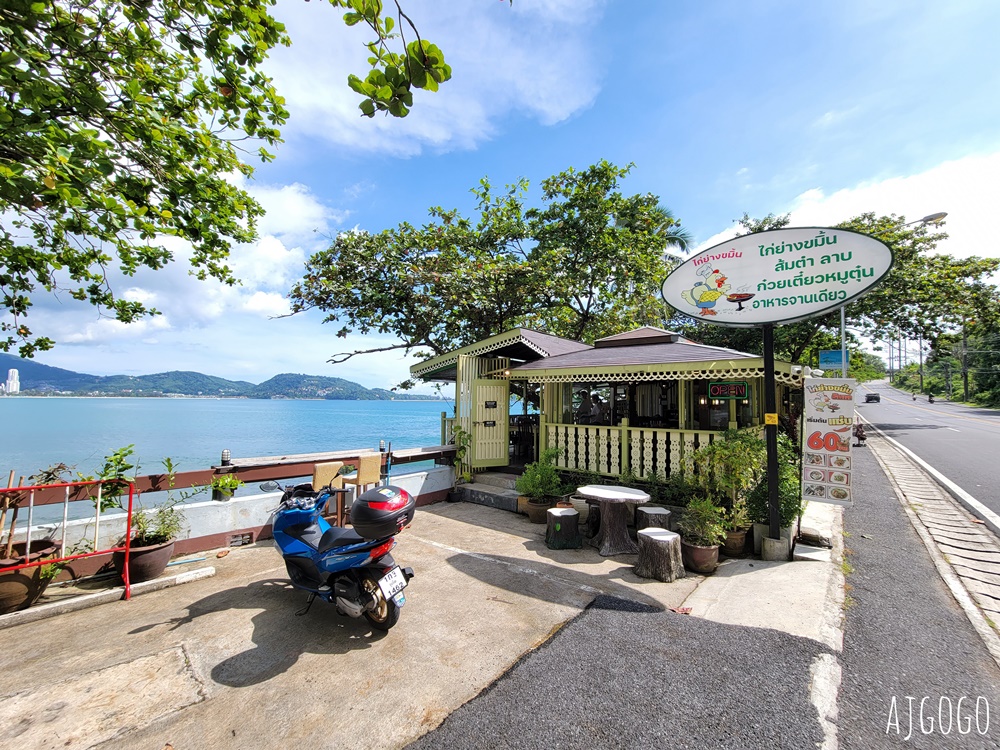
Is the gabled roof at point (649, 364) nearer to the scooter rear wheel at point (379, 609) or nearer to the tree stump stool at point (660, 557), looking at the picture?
the tree stump stool at point (660, 557)

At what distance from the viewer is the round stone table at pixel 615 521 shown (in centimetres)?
544

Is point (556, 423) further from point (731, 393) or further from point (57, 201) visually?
point (57, 201)

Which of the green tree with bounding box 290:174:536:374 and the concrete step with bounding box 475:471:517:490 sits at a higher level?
the green tree with bounding box 290:174:536:374

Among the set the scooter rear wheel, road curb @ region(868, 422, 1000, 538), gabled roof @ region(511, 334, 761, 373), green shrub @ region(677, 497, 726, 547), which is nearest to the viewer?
the scooter rear wheel

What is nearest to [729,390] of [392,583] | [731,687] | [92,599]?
[731,687]

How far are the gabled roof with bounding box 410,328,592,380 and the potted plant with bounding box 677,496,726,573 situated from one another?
186 inches

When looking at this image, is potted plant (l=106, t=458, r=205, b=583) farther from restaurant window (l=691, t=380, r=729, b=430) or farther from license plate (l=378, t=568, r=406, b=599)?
restaurant window (l=691, t=380, r=729, b=430)

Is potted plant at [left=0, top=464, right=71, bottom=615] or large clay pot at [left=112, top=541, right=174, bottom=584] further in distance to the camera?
large clay pot at [left=112, top=541, right=174, bottom=584]

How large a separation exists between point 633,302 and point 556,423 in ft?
34.7

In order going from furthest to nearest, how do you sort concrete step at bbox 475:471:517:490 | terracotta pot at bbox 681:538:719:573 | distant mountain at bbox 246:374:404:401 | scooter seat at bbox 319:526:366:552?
distant mountain at bbox 246:374:404:401, concrete step at bbox 475:471:517:490, terracotta pot at bbox 681:538:719:573, scooter seat at bbox 319:526:366:552

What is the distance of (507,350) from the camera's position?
991 centimetres

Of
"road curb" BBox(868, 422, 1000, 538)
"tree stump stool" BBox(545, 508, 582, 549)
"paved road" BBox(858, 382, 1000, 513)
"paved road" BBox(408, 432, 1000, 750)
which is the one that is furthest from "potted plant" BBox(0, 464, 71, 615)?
"paved road" BBox(858, 382, 1000, 513)

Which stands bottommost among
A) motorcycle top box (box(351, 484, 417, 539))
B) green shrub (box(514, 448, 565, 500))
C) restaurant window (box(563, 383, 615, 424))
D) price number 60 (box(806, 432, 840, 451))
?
green shrub (box(514, 448, 565, 500))

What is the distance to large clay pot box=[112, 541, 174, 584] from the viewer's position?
4469 millimetres
